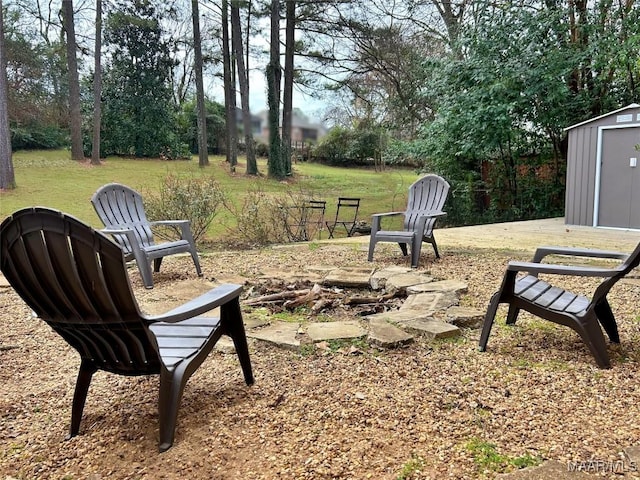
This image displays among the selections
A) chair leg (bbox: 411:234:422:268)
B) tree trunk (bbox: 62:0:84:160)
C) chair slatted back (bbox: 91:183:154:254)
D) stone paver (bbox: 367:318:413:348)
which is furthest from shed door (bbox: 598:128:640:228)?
tree trunk (bbox: 62:0:84:160)

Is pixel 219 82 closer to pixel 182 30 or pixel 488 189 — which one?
pixel 182 30

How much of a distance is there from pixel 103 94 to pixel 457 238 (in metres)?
8.94

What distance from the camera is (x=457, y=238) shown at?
6160mm

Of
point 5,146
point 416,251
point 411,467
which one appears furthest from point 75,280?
point 5,146

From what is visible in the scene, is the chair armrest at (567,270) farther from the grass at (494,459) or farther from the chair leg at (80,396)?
the chair leg at (80,396)

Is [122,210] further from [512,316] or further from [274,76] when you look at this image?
[274,76]

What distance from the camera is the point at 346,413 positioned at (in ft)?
5.81

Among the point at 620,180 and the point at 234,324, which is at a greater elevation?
the point at 620,180

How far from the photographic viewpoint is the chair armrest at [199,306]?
160 centimetres

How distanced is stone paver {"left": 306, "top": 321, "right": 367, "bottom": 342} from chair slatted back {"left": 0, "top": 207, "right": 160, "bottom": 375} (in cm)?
111

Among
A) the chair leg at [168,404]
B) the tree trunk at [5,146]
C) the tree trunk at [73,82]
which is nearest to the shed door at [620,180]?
the chair leg at [168,404]

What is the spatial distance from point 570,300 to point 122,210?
3.59m

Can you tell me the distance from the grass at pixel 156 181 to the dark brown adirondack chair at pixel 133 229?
2.31m

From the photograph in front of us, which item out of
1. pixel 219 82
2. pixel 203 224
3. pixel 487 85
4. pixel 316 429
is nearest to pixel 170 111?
pixel 219 82
